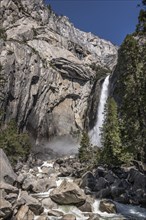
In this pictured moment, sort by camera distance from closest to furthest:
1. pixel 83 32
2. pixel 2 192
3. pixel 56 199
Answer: pixel 2 192 → pixel 56 199 → pixel 83 32

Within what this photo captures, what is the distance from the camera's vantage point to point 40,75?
8112 cm

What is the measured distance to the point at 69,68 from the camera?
89.7 metres

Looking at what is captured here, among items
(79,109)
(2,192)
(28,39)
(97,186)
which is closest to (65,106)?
(79,109)

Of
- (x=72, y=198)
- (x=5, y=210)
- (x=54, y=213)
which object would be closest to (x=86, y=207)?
(x=72, y=198)

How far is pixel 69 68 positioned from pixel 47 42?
594 inches

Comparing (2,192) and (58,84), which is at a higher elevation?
(58,84)

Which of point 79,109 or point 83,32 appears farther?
point 83,32

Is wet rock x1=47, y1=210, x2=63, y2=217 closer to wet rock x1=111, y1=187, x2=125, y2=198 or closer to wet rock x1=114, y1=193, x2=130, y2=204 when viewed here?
wet rock x1=114, y1=193, x2=130, y2=204

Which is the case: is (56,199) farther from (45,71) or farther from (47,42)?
(47,42)

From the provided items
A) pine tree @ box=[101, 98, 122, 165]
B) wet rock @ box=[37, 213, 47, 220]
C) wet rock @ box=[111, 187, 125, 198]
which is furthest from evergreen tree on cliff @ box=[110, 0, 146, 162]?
wet rock @ box=[37, 213, 47, 220]

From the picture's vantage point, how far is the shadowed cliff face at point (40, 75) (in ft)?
243

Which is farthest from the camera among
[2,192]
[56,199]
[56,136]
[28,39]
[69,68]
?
[28,39]

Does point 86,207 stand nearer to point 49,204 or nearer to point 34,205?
point 49,204

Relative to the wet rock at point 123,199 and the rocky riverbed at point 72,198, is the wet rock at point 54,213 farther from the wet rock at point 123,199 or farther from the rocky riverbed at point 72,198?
the wet rock at point 123,199
